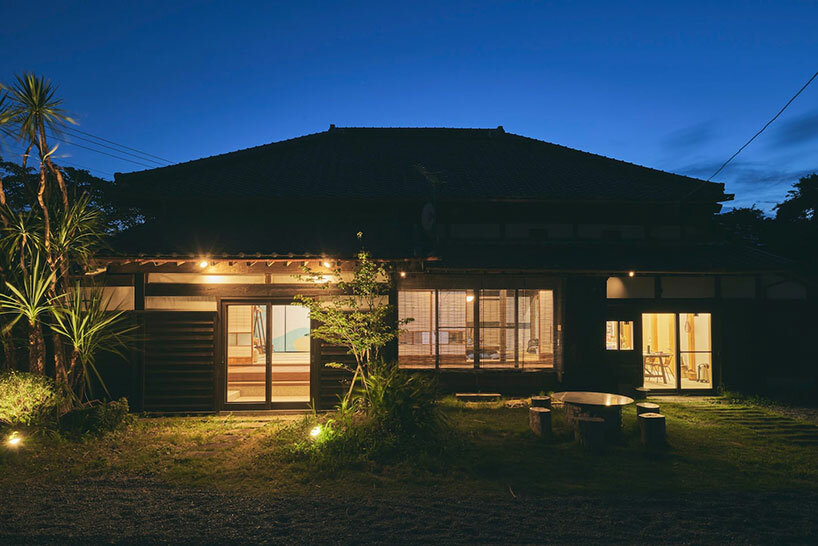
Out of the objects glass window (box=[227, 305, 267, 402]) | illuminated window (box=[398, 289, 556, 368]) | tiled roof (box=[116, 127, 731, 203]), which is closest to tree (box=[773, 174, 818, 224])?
tiled roof (box=[116, 127, 731, 203])

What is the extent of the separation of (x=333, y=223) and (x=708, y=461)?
811 cm

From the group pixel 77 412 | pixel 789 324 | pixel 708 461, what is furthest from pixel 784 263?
pixel 77 412

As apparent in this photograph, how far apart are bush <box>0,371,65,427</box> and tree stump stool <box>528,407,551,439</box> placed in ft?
24.0

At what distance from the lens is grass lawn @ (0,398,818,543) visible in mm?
3969

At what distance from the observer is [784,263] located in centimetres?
935

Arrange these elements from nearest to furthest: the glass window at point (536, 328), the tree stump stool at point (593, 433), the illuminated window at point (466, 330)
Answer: the tree stump stool at point (593, 433)
the illuminated window at point (466, 330)
the glass window at point (536, 328)

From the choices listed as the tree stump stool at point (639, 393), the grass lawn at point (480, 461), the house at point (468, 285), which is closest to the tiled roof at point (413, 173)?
the house at point (468, 285)

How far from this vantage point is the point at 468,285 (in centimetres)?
955

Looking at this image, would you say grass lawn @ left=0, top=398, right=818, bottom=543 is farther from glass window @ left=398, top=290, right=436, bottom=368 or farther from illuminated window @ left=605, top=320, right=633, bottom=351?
illuminated window @ left=605, top=320, right=633, bottom=351

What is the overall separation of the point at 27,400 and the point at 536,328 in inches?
356

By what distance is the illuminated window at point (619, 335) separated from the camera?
980cm

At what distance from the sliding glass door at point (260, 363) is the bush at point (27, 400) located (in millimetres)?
2683

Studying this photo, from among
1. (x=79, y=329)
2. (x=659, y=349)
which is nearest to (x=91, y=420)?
(x=79, y=329)

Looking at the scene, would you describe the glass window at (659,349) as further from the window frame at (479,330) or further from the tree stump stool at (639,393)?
the window frame at (479,330)
